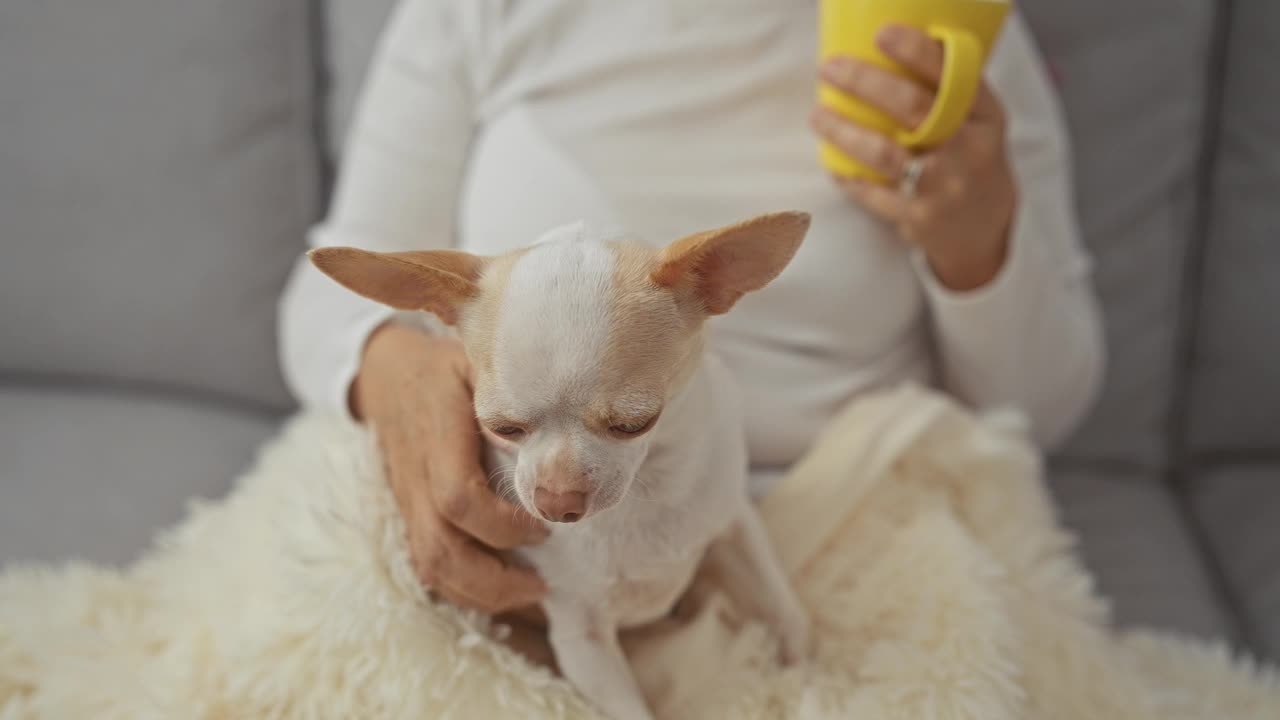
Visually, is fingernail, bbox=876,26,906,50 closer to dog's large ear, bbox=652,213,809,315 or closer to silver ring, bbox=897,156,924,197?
silver ring, bbox=897,156,924,197

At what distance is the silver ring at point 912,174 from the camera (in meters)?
0.73

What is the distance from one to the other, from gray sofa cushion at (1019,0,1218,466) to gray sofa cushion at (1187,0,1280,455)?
0.04 metres

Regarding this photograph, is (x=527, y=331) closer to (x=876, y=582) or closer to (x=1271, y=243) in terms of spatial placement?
(x=876, y=582)

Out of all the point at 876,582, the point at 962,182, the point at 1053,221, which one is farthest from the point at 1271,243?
the point at 876,582

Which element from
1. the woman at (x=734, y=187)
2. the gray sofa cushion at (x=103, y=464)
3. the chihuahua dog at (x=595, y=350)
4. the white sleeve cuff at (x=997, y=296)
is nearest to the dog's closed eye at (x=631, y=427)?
the chihuahua dog at (x=595, y=350)

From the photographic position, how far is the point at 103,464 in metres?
1.08

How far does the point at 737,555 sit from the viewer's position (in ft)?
2.15

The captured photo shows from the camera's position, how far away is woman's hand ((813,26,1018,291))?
2.28 feet

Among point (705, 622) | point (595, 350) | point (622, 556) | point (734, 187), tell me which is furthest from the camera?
point (734, 187)

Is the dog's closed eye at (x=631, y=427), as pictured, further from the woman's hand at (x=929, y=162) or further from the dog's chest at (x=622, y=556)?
the woman's hand at (x=929, y=162)

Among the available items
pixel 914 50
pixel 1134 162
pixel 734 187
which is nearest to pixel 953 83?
pixel 914 50

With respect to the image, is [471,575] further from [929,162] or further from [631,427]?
[929,162]

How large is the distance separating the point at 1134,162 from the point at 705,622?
86 cm

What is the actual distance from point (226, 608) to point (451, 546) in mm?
248
